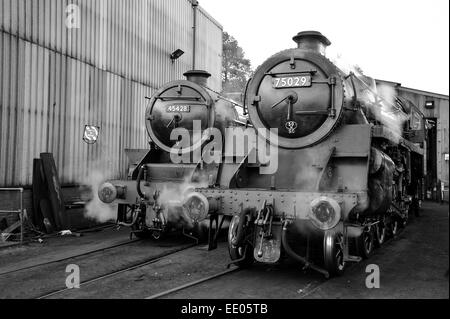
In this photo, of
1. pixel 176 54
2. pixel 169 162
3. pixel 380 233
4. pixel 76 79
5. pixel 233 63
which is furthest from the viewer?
pixel 233 63

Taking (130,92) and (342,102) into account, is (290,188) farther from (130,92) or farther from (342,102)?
(130,92)

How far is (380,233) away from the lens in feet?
23.5

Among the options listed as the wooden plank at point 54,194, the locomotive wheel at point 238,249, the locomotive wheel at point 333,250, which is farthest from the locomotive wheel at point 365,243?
the wooden plank at point 54,194

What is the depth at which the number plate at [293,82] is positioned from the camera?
5672 mm

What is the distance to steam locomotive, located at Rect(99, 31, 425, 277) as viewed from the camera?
5156 mm

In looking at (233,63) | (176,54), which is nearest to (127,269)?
(176,54)

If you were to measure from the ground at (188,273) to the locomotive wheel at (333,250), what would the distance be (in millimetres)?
162

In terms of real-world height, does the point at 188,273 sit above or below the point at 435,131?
below

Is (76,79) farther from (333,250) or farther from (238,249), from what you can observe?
(333,250)

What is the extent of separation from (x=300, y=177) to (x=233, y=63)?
33.7 metres

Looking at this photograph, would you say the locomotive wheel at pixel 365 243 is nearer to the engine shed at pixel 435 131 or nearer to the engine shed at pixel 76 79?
the engine shed at pixel 76 79
